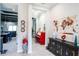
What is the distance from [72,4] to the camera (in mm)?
2627

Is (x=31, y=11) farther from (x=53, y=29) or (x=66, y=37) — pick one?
(x=66, y=37)

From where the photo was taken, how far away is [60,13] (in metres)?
3.20

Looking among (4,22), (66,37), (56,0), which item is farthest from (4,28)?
(66,37)

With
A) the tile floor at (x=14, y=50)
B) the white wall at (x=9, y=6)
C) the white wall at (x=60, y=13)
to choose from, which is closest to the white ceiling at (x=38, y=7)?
the white wall at (x=9, y=6)

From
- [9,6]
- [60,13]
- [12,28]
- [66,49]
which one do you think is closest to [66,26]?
[60,13]

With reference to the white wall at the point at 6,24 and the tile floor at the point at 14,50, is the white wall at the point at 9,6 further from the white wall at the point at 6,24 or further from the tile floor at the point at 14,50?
the tile floor at the point at 14,50

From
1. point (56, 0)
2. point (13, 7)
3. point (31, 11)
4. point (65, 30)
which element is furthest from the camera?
point (31, 11)

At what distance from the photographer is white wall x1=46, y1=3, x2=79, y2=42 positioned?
2.71 m

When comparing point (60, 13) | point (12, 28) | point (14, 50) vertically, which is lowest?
point (14, 50)

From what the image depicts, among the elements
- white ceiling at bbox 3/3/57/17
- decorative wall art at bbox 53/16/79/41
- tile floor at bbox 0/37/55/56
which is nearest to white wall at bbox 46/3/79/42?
decorative wall art at bbox 53/16/79/41

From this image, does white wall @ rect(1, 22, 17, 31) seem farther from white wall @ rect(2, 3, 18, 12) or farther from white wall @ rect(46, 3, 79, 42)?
white wall @ rect(46, 3, 79, 42)

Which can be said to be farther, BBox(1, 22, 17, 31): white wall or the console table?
BBox(1, 22, 17, 31): white wall

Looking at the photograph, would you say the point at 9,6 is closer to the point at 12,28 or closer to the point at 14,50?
the point at 12,28

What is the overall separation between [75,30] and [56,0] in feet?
2.47
